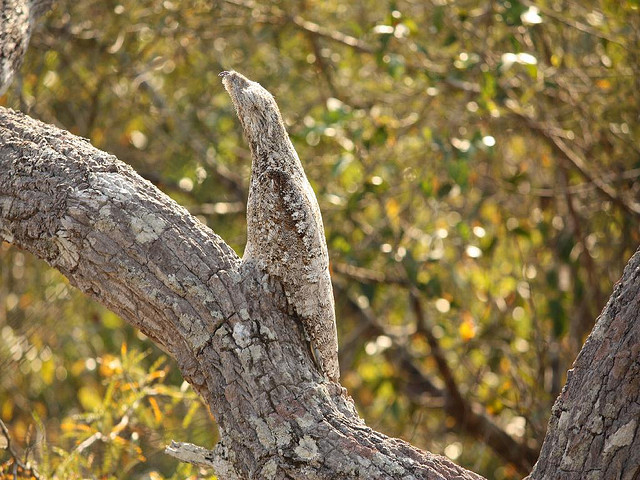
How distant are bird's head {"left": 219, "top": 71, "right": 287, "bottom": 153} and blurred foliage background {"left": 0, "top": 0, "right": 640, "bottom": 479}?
42.7 inches

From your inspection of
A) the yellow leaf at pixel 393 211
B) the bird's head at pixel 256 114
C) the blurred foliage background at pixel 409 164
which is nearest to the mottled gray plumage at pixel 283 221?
the bird's head at pixel 256 114

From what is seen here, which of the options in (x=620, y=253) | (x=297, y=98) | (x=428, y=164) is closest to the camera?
(x=428, y=164)

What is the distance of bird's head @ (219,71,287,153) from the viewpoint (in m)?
1.37

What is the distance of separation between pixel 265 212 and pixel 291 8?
1.86 metres

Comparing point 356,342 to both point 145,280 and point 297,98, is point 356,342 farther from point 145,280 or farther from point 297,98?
point 145,280

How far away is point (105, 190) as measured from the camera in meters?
A: 1.37

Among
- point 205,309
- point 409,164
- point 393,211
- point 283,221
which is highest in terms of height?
point 283,221

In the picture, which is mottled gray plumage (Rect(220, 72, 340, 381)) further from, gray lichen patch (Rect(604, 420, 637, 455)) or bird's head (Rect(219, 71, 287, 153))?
gray lichen patch (Rect(604, 420, 637, 455))

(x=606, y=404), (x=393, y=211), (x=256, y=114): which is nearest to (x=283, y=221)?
(x=256, y=114)

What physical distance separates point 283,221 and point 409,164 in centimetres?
166

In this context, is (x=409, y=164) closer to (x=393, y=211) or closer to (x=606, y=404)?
(x=393, y=211)

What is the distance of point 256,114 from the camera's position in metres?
1.37

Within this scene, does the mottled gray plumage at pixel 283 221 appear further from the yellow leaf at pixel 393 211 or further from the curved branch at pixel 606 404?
the yellow leaf at pixel 393 211

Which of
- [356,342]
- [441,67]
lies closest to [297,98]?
[441,67]
